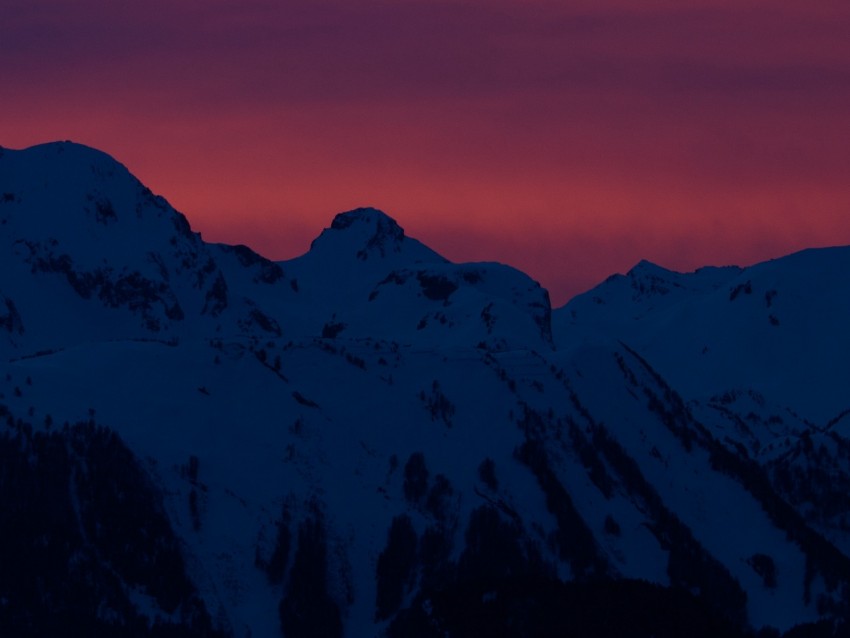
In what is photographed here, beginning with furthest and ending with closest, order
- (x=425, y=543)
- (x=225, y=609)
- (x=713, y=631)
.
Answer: (x=425, y=543)
(x=225, y=609)
(x=713, y=631)

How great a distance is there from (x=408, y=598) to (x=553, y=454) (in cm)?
2576

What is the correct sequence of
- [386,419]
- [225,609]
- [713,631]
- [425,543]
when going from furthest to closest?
1. [386,419]
2. [425,543]
3. [225,609]
4. [713,631]

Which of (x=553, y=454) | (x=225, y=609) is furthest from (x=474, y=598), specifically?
(x=553, y=454)

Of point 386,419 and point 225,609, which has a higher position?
point 386,419

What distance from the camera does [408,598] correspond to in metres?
176

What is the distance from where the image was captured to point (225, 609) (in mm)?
169750

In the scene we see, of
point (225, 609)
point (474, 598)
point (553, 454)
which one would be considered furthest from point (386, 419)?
point (474, 598)

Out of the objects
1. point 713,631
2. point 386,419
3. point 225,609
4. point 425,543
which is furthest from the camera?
point 386,419

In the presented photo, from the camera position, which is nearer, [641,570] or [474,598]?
[474,598]

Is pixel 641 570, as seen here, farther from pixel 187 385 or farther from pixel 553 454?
pixel 187 385

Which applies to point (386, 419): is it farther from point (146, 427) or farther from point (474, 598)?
point (474, 598)

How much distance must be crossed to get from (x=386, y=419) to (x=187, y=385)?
44.5ft

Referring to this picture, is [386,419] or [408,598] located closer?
[408,598]

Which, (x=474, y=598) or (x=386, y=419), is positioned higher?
(x=386, y=419)
